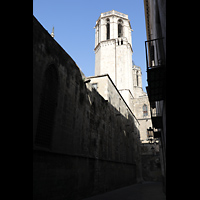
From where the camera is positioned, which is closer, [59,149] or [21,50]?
[21,50]

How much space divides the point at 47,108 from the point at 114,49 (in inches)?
1191

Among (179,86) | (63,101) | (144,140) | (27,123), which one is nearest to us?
(27,123)

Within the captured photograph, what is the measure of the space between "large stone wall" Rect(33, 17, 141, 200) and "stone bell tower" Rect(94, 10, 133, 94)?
20.1m

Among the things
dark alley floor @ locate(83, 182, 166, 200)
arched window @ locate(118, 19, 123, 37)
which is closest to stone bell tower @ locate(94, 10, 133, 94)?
arched window @ locate(118, 19, 123, 37)

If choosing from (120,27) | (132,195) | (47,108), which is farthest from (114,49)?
(47,108)

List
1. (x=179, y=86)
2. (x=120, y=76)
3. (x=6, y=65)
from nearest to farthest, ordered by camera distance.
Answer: (x=6, y=65) → (x=179, y=86) → (x=120, y=76)

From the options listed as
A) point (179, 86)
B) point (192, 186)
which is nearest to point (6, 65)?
point (179, 86)

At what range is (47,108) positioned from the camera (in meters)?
9.08

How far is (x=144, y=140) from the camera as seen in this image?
37312mm

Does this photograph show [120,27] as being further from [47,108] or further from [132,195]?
[47,108]

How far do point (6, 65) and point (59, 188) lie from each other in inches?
324

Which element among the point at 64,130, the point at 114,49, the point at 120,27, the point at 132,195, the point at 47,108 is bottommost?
the point at 132,195

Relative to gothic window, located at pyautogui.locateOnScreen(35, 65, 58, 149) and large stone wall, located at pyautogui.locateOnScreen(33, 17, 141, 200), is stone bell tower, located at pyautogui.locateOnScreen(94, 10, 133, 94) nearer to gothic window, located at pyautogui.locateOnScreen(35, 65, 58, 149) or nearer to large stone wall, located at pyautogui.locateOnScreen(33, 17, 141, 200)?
large stone wall, located at pyautogui.locateOnScreen(33, 17, 141, 200)

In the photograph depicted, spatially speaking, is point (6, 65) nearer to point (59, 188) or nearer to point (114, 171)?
point (59, 188)
